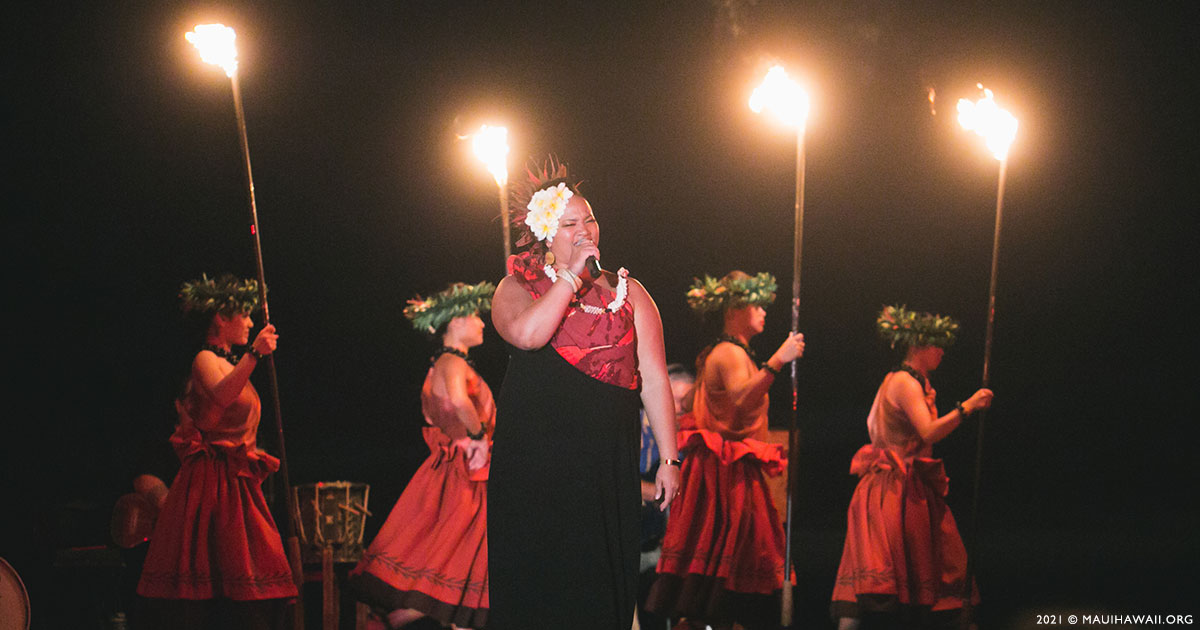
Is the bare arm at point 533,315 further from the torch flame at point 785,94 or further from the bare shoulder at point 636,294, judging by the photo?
the torch flame at point 785,94

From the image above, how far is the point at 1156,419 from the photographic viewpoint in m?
8.56

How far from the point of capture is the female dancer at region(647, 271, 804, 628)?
603 cm

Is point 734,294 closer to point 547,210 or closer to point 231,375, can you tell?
point 231,375

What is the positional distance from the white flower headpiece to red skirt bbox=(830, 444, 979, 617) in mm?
3237

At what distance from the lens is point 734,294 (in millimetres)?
6441

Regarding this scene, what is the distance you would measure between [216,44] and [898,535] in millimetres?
4259

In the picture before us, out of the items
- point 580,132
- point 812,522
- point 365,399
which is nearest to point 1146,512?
point 812,522


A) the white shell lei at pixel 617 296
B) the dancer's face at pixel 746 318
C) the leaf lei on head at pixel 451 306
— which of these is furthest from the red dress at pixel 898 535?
the white shell lei at pixel 617 296

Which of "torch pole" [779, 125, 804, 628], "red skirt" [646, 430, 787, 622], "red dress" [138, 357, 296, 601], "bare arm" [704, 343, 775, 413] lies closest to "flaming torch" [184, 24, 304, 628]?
"red dress" [138, 357, 296, 601]

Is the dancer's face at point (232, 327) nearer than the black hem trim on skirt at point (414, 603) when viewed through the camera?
No

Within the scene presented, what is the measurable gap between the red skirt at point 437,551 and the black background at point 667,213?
58.8 inches

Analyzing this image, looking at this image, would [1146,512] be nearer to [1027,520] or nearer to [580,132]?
[1027,520]

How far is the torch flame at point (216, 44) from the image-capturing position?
5.62m

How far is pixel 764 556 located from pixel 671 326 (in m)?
2.30
